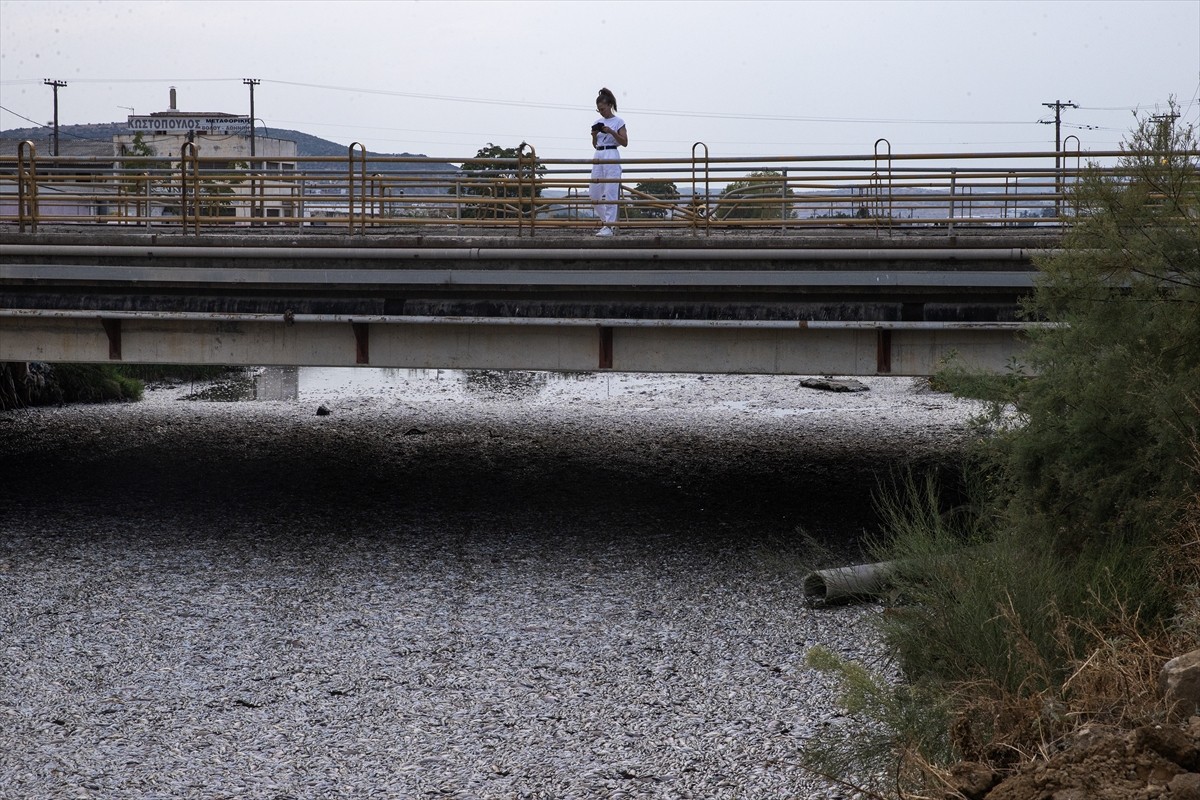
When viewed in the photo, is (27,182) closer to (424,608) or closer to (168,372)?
(424,608)

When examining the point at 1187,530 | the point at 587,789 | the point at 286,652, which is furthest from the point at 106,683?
the point at 1187,530

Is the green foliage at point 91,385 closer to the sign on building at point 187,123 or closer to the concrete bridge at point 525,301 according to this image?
the concrete bridge at point 525,301

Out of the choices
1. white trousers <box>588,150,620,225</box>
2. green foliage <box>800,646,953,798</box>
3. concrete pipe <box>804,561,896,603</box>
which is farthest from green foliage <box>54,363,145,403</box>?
green foliage <box>800,646,953,798</box>

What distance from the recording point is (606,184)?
664 inches

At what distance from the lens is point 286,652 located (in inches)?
403

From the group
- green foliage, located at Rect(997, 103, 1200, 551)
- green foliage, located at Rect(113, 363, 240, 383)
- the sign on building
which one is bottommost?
green foliage, located at Rect(113, 363, 240, 383)

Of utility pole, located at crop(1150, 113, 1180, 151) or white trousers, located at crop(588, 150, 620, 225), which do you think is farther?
white trousers, located at crop(588, 150, 620, 225)

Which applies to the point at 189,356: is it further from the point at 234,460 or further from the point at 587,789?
the point at 587,789

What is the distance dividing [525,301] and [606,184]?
282 cm

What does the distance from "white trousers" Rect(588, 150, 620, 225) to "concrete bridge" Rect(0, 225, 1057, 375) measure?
3.78 feet

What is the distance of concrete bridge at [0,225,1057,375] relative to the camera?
557 inches

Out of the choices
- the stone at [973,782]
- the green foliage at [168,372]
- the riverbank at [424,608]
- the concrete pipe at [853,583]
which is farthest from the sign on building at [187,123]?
the stone at [973,782]

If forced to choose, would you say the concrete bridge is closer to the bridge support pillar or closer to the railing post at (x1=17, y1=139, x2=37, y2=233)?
the bridge support pillar

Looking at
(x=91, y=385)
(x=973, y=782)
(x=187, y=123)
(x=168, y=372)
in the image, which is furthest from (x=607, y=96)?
(x=187, y=123)
